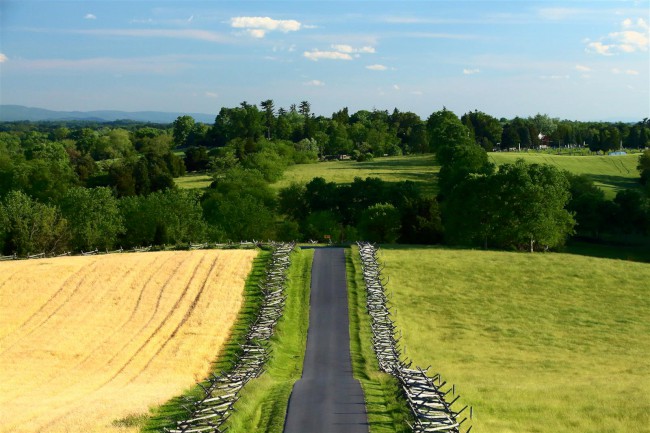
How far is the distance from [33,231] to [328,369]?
58969 mm

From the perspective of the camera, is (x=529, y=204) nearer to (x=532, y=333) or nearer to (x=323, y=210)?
(x=532, y=333)

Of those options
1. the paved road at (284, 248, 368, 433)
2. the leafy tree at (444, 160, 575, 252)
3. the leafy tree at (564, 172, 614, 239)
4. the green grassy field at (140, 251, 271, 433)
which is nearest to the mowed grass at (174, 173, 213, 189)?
the leafy tree at (564, 172, 614, 239)

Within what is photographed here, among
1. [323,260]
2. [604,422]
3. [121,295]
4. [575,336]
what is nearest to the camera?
[604,422]

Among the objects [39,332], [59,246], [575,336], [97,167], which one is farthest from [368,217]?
[97,167]

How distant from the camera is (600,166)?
7308 inches

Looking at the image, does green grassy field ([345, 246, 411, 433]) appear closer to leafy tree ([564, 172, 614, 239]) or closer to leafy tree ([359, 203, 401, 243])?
leafy tree ([359, 203, 401, 243])

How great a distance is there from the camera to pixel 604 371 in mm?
45844

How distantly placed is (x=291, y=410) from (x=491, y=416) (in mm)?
10762

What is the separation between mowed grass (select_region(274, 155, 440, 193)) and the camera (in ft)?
527

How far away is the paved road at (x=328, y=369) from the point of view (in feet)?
106

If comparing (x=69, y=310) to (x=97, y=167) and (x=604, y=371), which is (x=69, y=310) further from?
(x=97, y=167)

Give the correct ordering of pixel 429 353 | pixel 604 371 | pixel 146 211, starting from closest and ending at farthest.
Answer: pixel 604 371 → pixel 429 353 → pixel 146 211

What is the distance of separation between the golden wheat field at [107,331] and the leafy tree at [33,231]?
1328cm

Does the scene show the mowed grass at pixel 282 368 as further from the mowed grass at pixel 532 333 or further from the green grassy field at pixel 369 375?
the mowed grass at pixel 532 333
